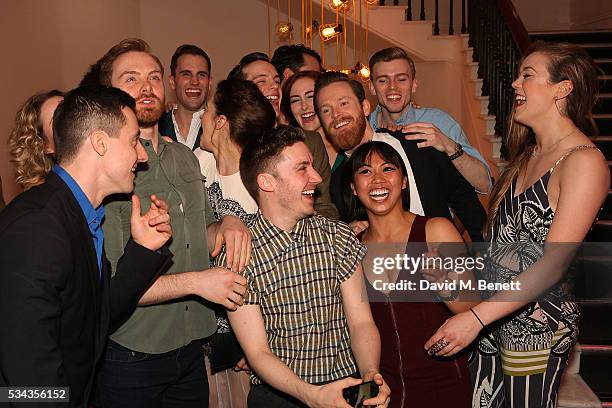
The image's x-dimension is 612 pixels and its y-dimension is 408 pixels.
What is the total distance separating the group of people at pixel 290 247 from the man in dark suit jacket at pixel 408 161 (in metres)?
0.02

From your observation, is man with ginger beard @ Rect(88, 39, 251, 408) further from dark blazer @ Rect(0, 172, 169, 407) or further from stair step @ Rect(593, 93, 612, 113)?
stair step @ Rect(593, 93, 612, 113)

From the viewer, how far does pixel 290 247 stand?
→ 223 cm

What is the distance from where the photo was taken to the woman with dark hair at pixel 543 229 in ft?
7.48

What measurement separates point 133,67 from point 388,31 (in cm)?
572

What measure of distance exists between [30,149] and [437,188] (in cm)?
A: 163

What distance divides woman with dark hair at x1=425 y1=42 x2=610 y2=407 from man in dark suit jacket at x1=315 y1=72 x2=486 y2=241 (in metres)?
0.39

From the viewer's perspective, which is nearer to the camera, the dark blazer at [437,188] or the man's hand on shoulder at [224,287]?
the man's hand on shoulder at [224,287]

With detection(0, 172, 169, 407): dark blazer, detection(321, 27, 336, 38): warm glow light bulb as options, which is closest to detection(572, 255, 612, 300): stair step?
detection(321, 27, 336, 38): warm glow light bulb

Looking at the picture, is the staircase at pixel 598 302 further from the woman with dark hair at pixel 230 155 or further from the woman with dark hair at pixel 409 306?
the woman with dark hair at pixel 230 155

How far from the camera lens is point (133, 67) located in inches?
94.8

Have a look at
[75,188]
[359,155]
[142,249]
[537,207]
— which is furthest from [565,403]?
[75,188]

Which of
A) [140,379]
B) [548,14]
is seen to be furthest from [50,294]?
[548,14]

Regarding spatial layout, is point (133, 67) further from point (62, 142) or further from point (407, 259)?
point (407, 259)

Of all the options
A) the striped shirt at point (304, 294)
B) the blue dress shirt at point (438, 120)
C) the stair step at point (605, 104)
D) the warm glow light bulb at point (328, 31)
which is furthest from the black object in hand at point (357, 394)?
the stair step at point (605, 104)
